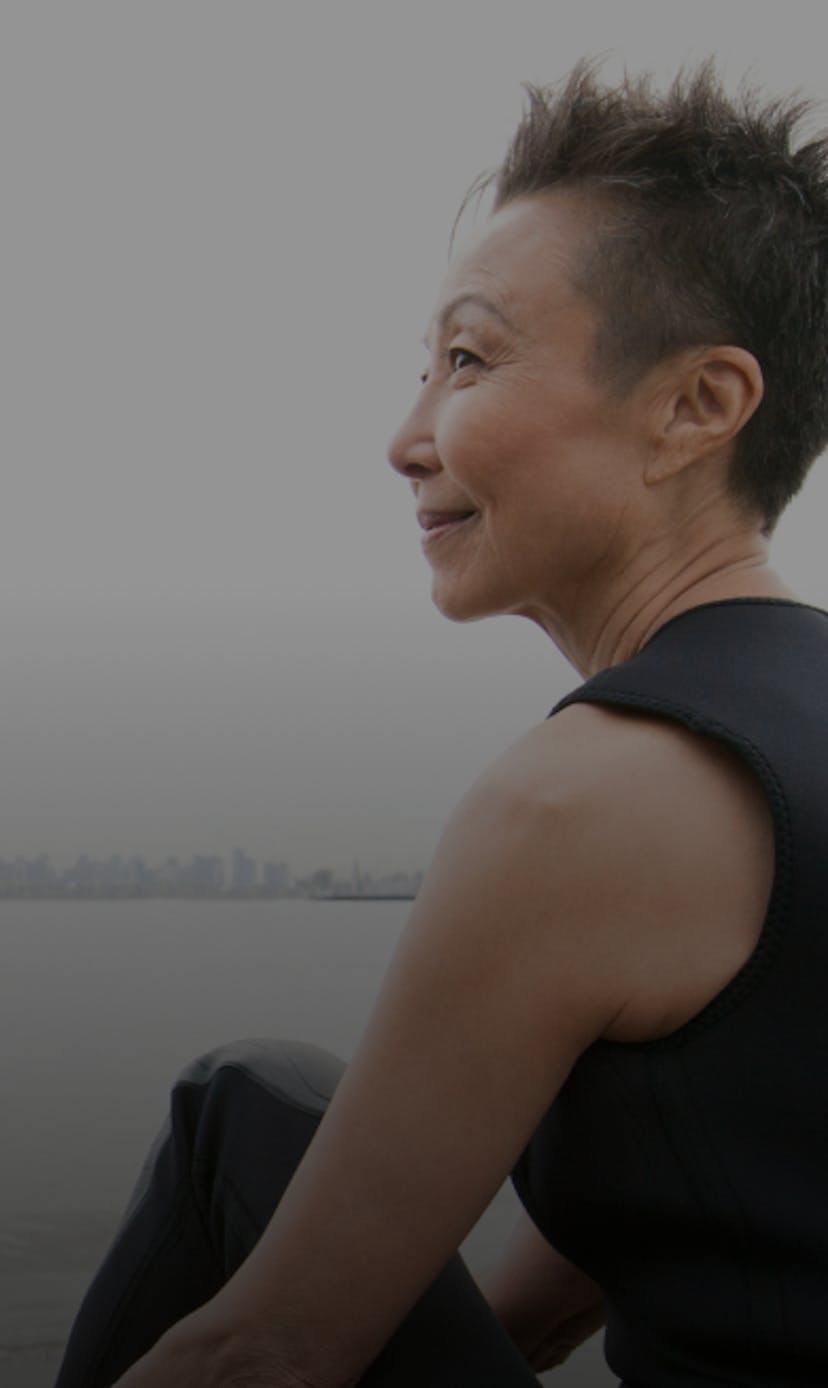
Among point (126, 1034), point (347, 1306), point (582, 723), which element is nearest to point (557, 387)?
point (582, 723)

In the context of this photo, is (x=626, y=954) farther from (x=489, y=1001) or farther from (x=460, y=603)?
(x=460, y=603)

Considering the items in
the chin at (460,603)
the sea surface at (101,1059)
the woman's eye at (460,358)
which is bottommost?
the sea surface at (101,1059)

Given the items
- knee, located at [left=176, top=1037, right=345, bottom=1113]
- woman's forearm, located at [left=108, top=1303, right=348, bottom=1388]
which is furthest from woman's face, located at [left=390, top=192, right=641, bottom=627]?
woman's forearm, located at [left=108, top=1303, right=348, bottom=1388]

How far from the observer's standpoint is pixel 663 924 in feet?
2.68

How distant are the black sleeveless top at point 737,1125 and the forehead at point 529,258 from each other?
0.37m

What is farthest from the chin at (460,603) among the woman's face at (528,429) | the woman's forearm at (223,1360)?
the woman's forearm at (223,1360)

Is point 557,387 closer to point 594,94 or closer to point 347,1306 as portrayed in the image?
point 594,94

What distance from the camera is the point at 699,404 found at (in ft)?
3.61

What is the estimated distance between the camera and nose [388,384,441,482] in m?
1.23

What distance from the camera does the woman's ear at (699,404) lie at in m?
1.10

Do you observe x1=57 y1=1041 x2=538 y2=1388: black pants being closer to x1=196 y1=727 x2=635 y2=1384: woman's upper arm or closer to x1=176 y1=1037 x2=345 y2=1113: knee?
x1=176 y1=1037 x2=345 y2=1113: knee

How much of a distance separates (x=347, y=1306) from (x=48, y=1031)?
796 cm

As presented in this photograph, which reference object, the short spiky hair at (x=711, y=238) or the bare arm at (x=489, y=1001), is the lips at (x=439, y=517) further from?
the bare arm at (x=489, y=1001)

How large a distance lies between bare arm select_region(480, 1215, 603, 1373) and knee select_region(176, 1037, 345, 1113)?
318 mm
